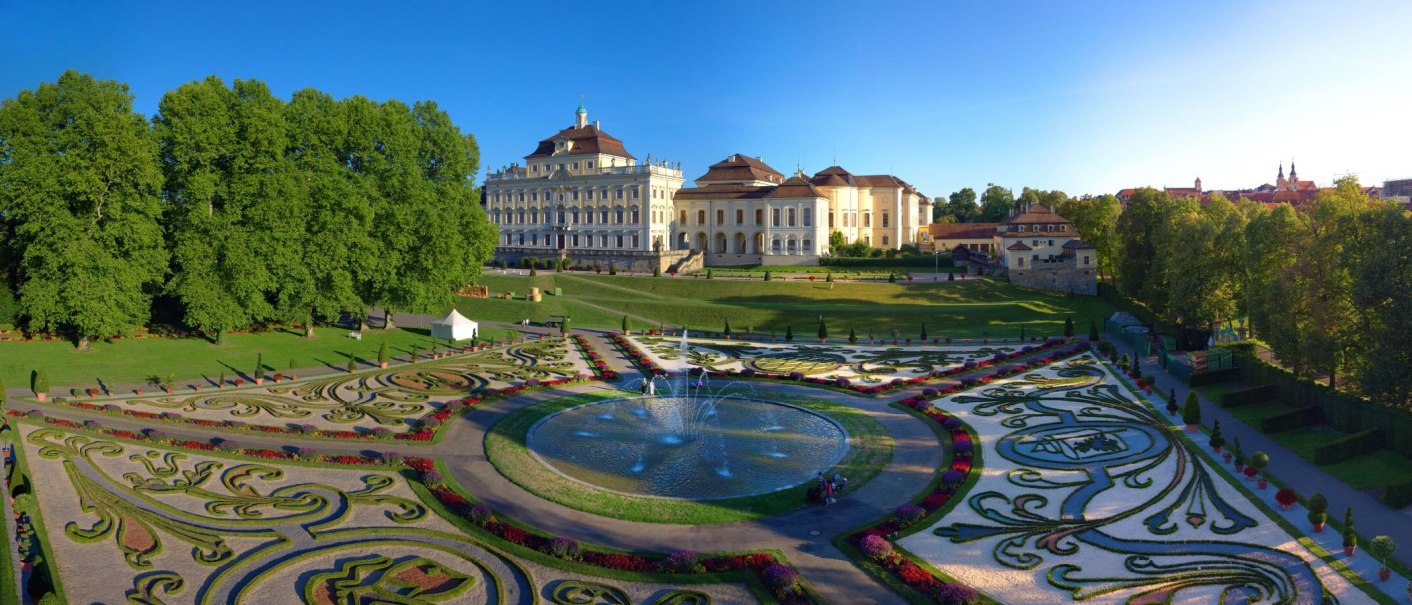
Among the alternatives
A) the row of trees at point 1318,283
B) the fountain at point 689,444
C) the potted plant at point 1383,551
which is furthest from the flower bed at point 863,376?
the potted plant at point 1383,551

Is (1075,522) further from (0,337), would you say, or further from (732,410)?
(0,337)

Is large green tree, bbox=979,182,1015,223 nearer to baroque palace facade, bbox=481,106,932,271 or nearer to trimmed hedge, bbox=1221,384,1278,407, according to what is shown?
baroque palace facade, bbox=481,106,932,271

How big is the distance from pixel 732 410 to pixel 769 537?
586 inches

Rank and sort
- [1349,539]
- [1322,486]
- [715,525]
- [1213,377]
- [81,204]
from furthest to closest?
[1213,377] → [81,204] → [1322,486] → [715,525] → [1349,539]

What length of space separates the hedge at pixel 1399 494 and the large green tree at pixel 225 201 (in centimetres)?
4833

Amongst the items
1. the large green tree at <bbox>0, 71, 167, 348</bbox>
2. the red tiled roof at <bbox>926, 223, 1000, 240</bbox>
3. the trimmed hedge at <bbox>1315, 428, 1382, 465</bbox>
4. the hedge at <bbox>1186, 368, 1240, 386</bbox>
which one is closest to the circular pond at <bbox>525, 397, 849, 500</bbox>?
the trimmed hedge at <bbox>1315, 428, 1382, 465</bbox>

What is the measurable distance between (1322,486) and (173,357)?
49.2 meters

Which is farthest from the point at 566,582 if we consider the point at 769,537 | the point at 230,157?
the point at 230,157

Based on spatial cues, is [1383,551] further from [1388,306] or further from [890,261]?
[890,261]

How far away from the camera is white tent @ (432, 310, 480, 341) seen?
175 ft

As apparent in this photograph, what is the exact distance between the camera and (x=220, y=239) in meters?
43.4

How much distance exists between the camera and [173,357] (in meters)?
42.0

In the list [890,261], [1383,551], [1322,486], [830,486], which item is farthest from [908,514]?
[890,261]

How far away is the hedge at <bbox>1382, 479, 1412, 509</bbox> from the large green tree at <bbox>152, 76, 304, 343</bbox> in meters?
48.3
